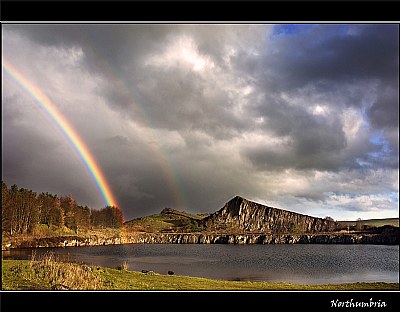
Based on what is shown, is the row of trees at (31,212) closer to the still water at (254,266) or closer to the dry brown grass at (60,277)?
the still water at (254,266)

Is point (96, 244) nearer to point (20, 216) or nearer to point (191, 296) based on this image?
point (20, 216)

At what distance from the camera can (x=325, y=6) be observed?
45.2 ft

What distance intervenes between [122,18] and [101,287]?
1551 centimetres

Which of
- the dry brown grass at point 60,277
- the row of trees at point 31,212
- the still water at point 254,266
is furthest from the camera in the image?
the row of trees at point 31,212

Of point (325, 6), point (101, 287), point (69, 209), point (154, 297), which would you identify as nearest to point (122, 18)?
point (325, 6)

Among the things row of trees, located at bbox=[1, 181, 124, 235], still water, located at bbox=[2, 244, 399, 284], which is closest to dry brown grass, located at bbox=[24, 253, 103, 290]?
still water, located at bbox=[2, 244, 399, 284]

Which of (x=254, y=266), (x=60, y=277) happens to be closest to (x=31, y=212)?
(x=254, y=266)

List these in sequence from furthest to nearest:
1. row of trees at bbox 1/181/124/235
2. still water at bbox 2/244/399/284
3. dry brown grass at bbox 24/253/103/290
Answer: row of trees at bbox 1/181/124/235 < still water at bbox 2/244/399/284 < dry brown grass at bbox 24/253/103/290

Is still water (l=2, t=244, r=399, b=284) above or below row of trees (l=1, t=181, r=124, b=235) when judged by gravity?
below

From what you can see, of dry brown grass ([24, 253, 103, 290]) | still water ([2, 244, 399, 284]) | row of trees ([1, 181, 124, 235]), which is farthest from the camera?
row of trees ([1, 181, 124, 235])

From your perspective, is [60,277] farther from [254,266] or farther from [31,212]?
[31,212]

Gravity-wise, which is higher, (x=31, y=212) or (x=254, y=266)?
(x=31, y=212)

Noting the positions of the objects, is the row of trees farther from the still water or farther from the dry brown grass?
the dry brown grass

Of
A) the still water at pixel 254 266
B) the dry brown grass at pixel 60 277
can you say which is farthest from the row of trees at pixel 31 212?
the dry brown grass at pixel 60 277
